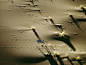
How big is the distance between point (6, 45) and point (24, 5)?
176 inches

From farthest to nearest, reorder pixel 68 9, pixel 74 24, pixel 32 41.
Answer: pixel 68 9
pixel 74 24
pixel 32 41

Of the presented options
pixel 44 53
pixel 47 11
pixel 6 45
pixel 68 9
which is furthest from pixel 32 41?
pixel 68 9

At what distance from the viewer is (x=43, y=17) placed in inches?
325

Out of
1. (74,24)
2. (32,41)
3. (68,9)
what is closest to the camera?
(32,41)

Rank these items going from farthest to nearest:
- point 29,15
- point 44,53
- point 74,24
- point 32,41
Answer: point 29,15
point 74,24
point 32,41
point 44,53

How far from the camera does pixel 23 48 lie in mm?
6309

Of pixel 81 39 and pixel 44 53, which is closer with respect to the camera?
pixel 44 53

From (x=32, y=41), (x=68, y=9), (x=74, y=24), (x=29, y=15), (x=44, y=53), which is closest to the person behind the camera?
(x=44, y=53)

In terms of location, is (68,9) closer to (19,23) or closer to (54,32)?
(54,32)

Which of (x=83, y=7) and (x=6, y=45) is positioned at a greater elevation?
(x=83, y=7)

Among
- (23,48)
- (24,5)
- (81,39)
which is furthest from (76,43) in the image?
(24,5)

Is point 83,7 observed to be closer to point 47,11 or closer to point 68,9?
point 68,9

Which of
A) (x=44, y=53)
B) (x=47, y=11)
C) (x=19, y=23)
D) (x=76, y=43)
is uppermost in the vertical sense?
(x=47, y=11)

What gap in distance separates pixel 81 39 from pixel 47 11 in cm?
381
